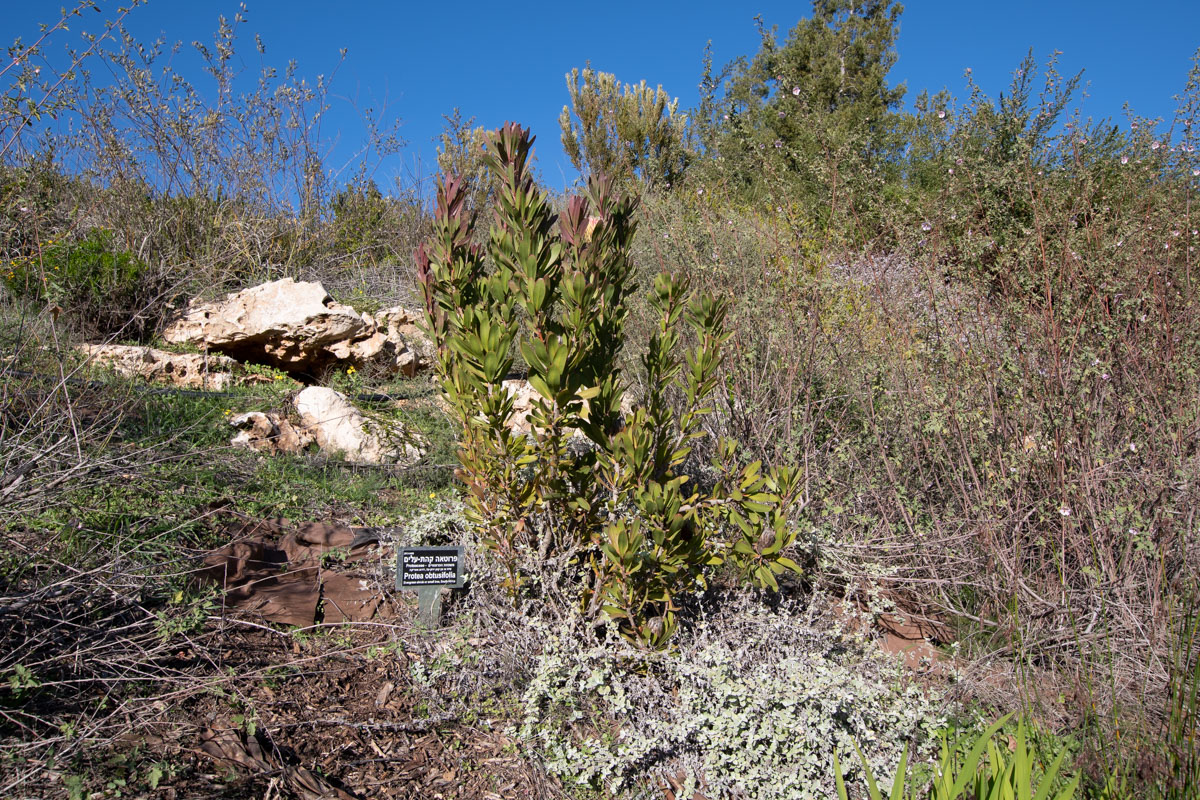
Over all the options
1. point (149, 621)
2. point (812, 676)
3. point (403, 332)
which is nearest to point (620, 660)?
point (812, 676)

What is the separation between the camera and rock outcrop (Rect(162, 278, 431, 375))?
18.0 feet

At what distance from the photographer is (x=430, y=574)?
2.74 meters

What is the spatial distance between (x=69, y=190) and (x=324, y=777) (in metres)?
7.76

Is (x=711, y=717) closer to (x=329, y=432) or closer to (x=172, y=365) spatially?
(x=329, y=432)

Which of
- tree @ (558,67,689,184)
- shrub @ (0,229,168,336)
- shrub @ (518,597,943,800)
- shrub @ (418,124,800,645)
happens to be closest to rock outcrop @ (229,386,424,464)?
shrub @ (0,229,168,336)

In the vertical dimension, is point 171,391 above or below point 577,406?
above

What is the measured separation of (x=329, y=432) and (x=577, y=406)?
2.65m

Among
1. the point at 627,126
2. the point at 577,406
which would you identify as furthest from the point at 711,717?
the point at 627,126

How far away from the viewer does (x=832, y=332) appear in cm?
366

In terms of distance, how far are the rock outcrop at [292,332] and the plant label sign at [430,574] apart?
3289 millimetres

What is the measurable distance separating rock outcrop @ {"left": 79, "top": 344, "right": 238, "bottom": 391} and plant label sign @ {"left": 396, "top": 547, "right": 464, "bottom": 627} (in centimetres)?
301

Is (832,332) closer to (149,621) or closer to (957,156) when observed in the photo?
(957,156)

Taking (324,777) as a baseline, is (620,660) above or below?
above

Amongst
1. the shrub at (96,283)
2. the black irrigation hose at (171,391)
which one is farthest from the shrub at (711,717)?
the shrub at (96,283)
